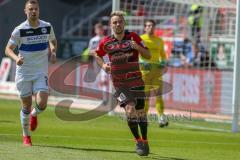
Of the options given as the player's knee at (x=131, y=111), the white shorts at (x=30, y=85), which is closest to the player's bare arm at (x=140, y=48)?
the player's knee at (x=131, y=111)

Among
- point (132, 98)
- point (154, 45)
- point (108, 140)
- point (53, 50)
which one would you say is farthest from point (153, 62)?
point (132, 98)

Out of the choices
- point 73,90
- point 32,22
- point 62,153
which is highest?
point 32,22

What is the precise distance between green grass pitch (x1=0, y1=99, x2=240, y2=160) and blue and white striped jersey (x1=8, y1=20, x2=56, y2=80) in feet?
3.86

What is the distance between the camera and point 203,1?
1780cm

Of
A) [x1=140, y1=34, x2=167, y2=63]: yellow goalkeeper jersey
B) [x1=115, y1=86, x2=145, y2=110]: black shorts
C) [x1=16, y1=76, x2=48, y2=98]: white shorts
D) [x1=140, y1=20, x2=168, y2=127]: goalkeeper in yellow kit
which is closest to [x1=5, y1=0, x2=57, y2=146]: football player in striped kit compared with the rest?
[x1=16, y1=76, x2=48, y2=98]: white shorts

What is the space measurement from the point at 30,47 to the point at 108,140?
2.54 meters

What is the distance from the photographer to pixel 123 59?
11.5m

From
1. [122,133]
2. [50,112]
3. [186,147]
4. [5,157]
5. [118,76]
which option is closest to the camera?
[5,157]

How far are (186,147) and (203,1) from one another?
586cm

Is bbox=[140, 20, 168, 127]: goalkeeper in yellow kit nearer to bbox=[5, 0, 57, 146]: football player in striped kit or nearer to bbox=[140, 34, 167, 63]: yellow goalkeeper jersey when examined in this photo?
bbox=[140, 34, 167, 63]: yellow goalkeeper jersey

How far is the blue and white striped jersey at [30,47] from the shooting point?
12.0 metres

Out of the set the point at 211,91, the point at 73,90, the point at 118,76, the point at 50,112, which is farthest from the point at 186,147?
the point at 73,90

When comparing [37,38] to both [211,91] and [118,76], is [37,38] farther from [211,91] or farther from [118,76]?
[211,91]

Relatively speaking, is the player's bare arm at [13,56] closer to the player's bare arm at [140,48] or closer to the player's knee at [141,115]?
the player's bare arm at [140,48]
